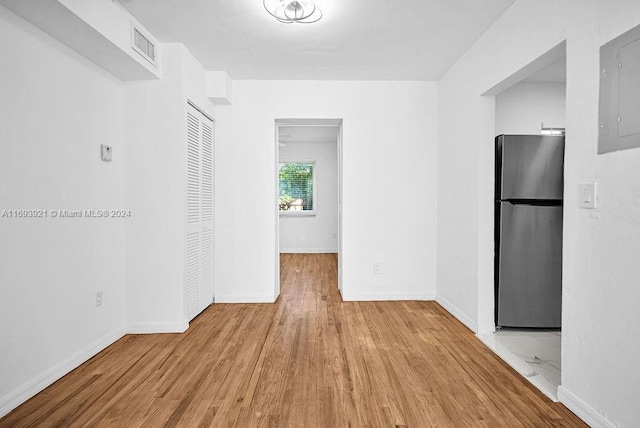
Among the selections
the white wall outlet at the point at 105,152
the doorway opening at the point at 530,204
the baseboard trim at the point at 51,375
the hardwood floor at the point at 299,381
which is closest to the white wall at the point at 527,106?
the doorway opening at the point at 530,204

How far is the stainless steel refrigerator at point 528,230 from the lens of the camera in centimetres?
286

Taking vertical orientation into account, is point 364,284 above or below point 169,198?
below

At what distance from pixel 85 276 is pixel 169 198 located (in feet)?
2.82

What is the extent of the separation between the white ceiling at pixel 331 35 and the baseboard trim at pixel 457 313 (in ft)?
7.97

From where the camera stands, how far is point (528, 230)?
2881 mm

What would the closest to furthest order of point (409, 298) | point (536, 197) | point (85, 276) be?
point (85, 276), point (536, 197), point (409, 298)

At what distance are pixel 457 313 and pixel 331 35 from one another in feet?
9.11

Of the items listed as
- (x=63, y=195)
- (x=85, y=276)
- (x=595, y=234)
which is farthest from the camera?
(x=85, y=276)

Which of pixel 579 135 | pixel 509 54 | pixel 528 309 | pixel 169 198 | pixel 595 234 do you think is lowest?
pixel 528 309

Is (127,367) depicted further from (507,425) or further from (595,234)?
(595,234)

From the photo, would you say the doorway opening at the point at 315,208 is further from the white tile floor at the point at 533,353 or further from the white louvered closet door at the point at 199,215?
the white tile floor at the point at 533,353

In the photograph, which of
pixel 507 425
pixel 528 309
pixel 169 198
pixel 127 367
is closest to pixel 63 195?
pixel 169 198

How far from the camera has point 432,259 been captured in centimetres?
397

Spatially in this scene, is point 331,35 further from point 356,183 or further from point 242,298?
point 242,298
